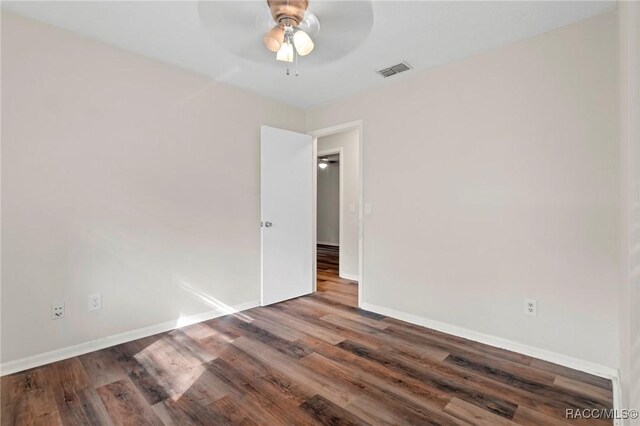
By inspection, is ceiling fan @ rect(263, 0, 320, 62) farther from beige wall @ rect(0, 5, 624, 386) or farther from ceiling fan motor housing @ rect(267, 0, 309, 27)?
beige wall @ rect(0, 5, 624, 386)

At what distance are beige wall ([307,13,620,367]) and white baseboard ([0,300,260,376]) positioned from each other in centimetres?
185

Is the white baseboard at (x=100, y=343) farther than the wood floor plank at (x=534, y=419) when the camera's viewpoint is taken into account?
Yes

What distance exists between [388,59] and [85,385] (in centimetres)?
327

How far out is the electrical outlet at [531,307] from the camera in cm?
228

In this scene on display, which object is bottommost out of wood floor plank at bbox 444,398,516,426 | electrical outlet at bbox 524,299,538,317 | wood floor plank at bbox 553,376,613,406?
wood floor plank at bbox 444,398,516,426

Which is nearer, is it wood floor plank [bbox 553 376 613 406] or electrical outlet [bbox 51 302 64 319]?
wood floor plank [bbox 553 376 613 406]

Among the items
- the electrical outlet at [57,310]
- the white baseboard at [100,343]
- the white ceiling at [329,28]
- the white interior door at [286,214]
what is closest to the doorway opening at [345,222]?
the white interior door at [286,214]

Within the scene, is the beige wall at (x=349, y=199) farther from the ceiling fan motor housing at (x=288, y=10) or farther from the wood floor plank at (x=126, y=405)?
the wood floor plank at (x=126, y=405)

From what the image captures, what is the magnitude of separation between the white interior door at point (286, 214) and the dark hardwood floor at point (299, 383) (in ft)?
2.97

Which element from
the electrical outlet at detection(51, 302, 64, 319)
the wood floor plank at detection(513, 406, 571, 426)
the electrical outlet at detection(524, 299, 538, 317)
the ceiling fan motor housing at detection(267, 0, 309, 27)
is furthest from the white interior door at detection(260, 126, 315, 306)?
the wood floor plank at detection(513, 406, 571, 426)

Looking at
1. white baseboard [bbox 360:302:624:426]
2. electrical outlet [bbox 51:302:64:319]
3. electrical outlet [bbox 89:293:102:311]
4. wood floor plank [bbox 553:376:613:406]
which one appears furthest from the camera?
electrical outlet [bbox 89:293:102:311]

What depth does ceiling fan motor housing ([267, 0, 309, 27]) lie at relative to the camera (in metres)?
1.79

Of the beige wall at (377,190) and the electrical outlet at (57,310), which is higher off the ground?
the beige wall at (377,190)

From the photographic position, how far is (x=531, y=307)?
2.30 m
